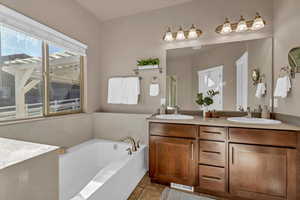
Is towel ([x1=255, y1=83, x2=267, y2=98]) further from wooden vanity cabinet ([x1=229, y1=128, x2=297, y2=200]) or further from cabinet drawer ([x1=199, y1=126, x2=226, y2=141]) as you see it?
cabinet drawer ([x1=199, y1=126, x2=226, y2=141])

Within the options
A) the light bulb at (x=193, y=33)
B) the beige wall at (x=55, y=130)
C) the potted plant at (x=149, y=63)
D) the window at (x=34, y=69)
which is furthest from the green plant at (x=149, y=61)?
the beige wall at (x=55, y=130)

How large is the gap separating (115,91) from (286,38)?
2.45 metres

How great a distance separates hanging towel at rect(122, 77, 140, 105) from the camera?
7.98ft

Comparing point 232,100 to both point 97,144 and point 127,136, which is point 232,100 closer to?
point 127,136

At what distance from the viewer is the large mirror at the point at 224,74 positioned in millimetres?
1956

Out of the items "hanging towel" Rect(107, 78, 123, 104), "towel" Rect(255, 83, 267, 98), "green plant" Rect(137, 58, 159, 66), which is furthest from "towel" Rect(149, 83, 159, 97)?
"towel" Rect(255, 83, 267, 98)

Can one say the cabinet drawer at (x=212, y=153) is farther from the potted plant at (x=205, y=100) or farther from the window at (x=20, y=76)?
the window at (x=20, y=76)

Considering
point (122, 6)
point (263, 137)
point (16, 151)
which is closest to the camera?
point (16, 151)

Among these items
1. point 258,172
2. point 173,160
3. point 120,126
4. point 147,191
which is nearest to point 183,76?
point 173,160

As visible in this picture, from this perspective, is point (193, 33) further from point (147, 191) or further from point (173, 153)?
point (147, 191)

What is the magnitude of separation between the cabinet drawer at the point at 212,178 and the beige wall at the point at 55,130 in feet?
6.13

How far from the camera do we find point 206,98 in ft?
6.97

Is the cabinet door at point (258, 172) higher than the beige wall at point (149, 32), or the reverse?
the beige wall at point (149, 32)

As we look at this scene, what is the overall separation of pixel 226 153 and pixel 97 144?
1896 mm
